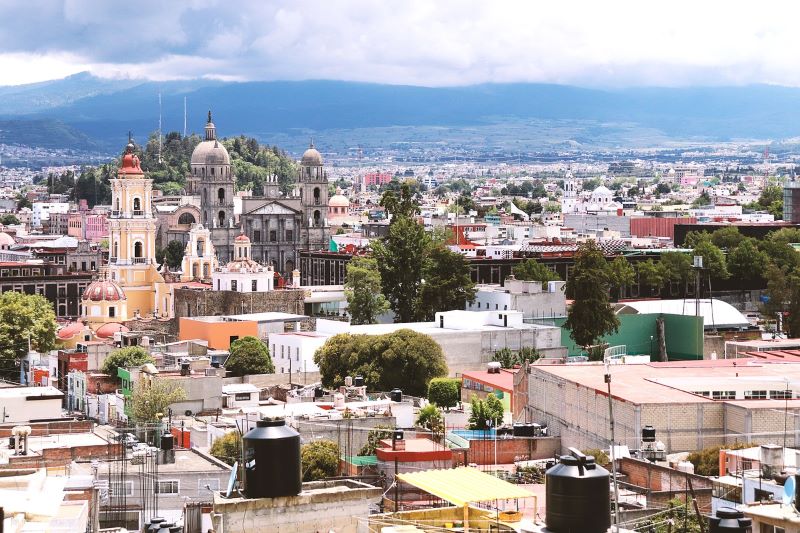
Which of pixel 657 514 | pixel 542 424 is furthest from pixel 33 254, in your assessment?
pixel 657 514

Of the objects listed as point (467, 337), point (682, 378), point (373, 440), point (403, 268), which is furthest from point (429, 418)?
point (403, 268)

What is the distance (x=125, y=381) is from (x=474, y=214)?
396ft

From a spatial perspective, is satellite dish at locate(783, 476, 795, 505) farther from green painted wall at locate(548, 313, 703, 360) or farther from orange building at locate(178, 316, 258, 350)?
orange building at locate(178, 316, 258, 350)

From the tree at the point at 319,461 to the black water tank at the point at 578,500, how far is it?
19103mm

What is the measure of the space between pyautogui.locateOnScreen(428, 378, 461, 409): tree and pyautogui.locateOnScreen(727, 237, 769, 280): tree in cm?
4741

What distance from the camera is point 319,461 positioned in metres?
29.7

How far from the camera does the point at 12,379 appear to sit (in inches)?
2452

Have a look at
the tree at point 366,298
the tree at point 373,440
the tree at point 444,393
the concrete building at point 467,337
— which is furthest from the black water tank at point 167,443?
the tree at point 366,298

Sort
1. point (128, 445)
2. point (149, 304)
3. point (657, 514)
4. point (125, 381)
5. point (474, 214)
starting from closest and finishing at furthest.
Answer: point (657, 514)
point (128, 445)
point (125, 381)
point (149, 304)
point (474, 214)

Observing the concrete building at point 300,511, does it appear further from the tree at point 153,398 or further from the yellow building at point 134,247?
the yellow building at point 134,247

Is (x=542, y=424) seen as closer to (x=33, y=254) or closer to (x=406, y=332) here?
(x=406, y=332)

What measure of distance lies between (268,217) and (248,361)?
6345cm

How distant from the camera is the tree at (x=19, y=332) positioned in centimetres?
6444

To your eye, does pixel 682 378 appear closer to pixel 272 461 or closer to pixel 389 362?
pixel 389 362
